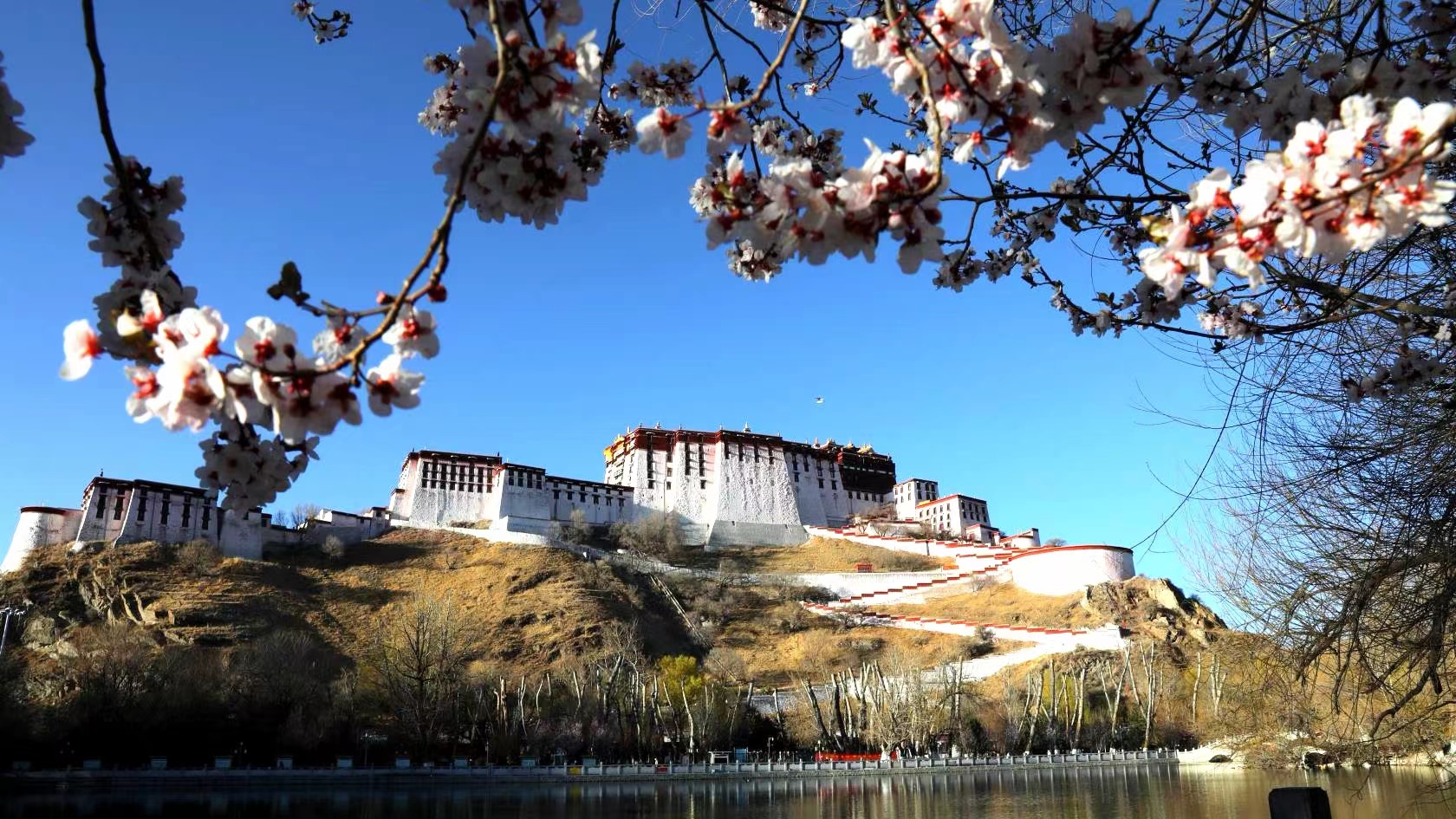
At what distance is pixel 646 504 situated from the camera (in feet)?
216

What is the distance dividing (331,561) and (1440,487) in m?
53.8

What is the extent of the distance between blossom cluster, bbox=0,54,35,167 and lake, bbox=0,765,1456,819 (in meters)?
17.9

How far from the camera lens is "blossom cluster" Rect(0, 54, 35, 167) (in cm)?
212

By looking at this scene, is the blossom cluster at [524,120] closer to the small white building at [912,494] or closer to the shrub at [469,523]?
the shrub at [469,523]

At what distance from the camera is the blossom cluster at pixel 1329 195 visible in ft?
6.18

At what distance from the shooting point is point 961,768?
3334 centimetres

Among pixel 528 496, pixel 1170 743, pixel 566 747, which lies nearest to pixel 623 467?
pixel 528 496

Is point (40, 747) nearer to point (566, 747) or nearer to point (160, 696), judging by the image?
point (160, 696)

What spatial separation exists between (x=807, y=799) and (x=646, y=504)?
141ft

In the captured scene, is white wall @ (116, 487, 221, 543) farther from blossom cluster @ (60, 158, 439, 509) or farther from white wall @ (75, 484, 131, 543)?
blossom cluster @ (60, 158, 439, 509)

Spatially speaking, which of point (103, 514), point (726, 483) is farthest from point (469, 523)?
point (103, 514)

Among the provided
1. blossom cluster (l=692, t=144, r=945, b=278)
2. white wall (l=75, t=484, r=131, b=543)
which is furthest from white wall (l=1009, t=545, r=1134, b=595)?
blossom cluster (l=692, t=144, r=945, b=278)

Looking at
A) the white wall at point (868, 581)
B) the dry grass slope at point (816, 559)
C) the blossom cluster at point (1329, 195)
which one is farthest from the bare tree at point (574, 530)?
the blossom cluster at point (1329, 195)

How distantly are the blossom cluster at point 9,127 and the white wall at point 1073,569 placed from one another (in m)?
55.3
